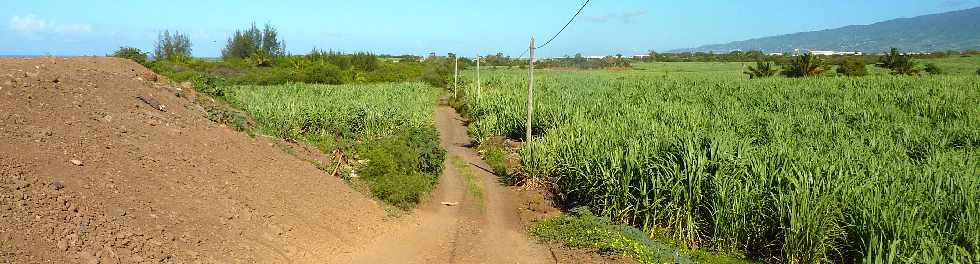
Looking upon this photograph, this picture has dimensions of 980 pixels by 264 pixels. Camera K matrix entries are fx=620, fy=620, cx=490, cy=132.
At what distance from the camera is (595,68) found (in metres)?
76.8

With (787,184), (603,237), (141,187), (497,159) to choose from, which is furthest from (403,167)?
(787,184)

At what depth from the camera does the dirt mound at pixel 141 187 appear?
230 inches

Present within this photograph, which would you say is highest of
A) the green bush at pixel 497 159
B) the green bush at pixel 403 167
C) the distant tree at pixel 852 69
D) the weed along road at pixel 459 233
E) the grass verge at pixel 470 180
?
the distant tree at pixel 852 69

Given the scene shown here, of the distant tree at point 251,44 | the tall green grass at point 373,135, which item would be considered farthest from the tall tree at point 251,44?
the tall green grass at point 373,135

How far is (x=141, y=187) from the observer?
7273 millimetres

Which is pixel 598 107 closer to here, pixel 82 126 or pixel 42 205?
pixel 82 126

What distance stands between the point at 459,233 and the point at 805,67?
44135 millimetres

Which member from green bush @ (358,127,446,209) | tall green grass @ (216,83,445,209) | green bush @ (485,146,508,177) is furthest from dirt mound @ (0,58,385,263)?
green bush @ (485,146,508,177)

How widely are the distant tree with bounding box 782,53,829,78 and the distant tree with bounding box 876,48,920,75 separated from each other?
564 centimetres

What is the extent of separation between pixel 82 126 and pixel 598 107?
1451cm

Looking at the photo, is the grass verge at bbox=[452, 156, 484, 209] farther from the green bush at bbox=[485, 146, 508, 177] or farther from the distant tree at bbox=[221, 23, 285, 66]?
the distant tree at bbox=[221, 23, 285, 66]

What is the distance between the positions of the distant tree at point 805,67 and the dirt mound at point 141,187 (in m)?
44.0

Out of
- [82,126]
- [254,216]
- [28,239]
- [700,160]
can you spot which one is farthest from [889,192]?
[82,126]

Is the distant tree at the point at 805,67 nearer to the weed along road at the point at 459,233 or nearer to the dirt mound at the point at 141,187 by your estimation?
the weed along road at the point at 459,233
